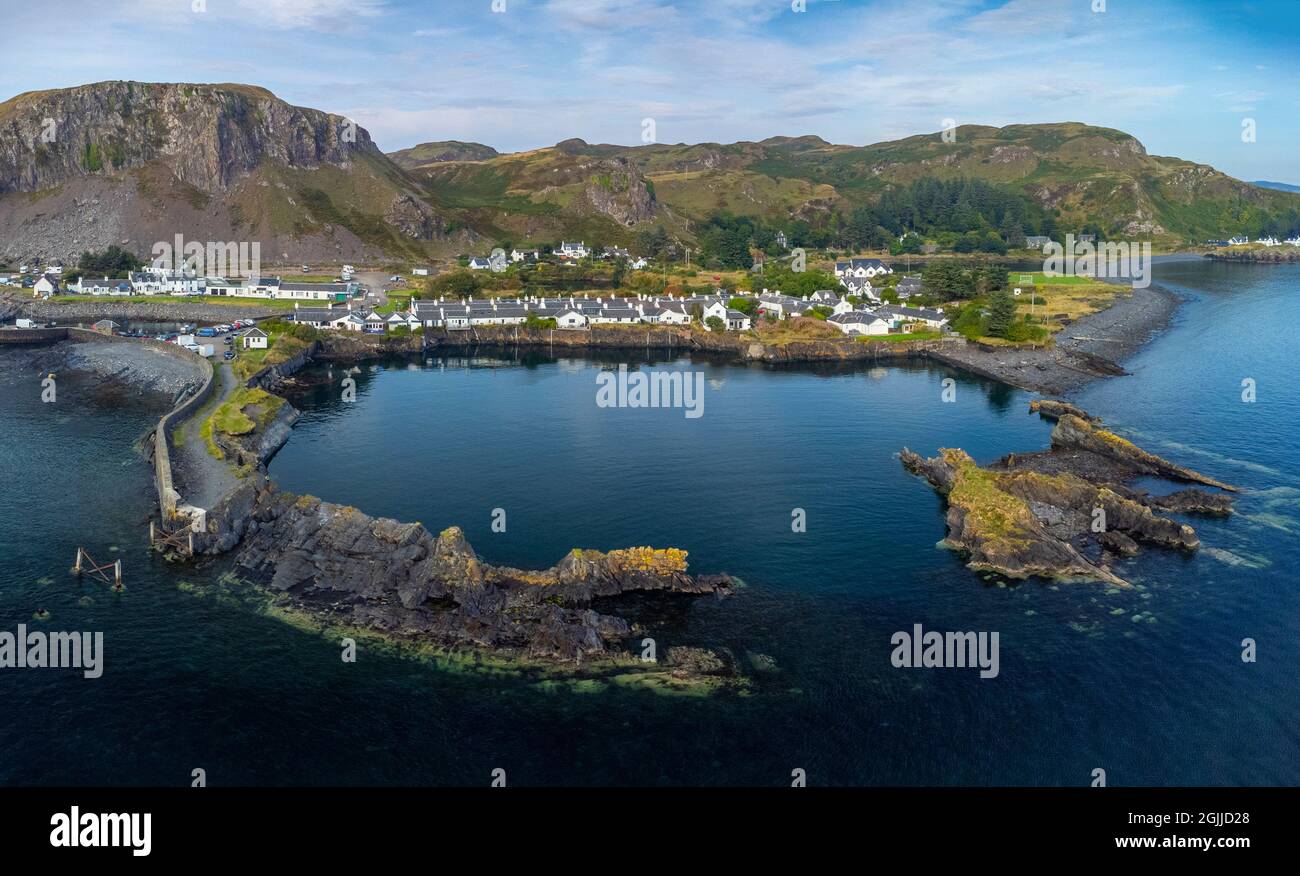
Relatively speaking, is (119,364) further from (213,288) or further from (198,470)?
(213,288)

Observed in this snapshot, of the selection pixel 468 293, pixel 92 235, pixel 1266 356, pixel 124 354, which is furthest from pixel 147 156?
pixel 1266 356

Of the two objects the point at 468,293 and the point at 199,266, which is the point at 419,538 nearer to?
the point at 468,293

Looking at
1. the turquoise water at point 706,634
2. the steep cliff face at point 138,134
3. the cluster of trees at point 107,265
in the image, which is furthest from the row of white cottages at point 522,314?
the steep cliff face at point 138,134

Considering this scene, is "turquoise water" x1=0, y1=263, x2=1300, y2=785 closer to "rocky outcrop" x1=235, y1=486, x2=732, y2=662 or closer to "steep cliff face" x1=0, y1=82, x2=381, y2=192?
"rocky outcrop" x1=235, y1=486, x2=732, y2=662

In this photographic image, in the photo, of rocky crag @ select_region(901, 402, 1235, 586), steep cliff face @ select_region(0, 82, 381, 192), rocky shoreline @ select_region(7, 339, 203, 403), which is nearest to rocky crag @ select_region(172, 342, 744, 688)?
rocky crag @ select_region(901, 402, 1235, 586)

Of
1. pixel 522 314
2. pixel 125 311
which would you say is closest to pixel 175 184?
pixel 125 311

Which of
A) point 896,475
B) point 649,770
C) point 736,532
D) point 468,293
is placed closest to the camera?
point 649,770
